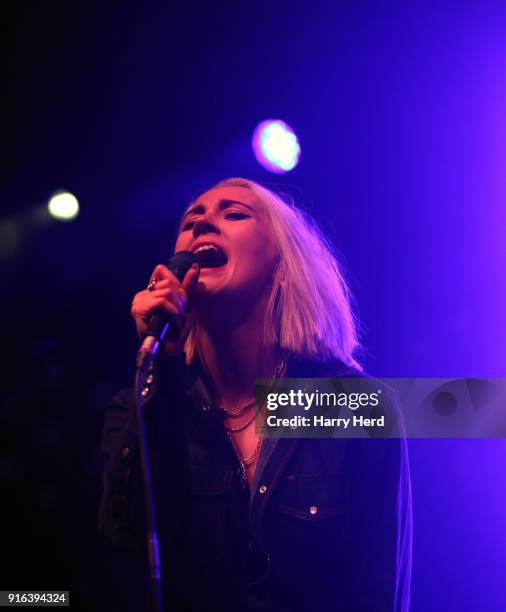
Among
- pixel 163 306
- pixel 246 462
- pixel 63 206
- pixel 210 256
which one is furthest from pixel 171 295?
pixel 63 206

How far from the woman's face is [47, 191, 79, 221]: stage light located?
0.76 metres

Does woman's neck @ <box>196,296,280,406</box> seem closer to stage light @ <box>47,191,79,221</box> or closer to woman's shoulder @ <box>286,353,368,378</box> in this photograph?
woman's shoulder @ <box>286,353,368,378</box>

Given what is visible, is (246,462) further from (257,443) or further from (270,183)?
(270,183)

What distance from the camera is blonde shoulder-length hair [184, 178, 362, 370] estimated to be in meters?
1.83

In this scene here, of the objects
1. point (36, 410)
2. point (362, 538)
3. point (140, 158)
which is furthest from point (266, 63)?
point (362, 538)

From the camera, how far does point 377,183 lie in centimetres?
269

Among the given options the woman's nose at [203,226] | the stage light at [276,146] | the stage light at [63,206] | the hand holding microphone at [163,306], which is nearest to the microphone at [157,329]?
the hand holding microphone at [163,306]

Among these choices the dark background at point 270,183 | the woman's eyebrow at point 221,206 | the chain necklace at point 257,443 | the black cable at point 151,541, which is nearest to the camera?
the black cable at point 151,541

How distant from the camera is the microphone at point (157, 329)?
45.6 inches

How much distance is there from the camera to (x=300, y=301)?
188 cm

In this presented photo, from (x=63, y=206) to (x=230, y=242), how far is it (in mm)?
1046

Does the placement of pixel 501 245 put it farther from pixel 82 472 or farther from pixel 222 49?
pixel 82 472

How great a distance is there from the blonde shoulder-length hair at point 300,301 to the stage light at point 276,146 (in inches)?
26.8

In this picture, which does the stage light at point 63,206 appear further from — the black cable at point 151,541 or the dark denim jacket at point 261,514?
the black cable at point 151,541
